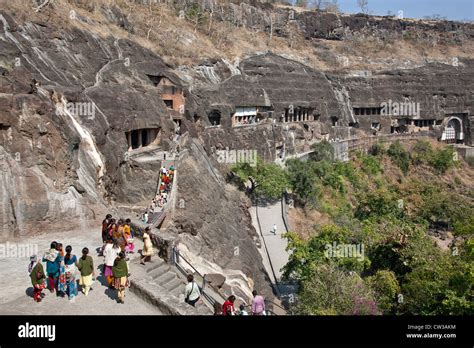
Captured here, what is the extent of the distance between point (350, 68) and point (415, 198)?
88.4 feet

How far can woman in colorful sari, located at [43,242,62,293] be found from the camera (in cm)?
1159

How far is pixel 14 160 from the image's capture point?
53.5 ft

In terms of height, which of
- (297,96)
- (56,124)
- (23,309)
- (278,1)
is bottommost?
(23,309)

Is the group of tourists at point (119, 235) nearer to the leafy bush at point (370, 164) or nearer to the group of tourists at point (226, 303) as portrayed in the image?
the group of tourists at point (226, 303)

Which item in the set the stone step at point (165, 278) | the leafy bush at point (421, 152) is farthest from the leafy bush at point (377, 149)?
the stone step at point (165, 278)

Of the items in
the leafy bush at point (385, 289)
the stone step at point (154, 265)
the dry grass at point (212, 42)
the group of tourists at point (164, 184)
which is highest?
the dry grass at point (212, 42)

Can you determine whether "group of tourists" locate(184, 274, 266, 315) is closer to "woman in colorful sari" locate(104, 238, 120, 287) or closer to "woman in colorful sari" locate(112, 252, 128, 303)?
"woman in colorful sari" locate(112, 252, 128, 303)

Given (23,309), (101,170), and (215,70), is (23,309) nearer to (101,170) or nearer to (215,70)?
(101,170)

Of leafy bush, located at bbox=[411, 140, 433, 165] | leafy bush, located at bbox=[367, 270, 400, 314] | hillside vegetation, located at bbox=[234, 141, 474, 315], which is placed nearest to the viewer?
hillside vegetation, located at bbox=[234, 141, 474, 315]

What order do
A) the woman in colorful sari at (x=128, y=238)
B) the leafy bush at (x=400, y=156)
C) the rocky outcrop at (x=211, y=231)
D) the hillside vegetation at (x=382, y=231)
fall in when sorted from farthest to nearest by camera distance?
1. the leafy bush at (x=400, y=156)
2. the rocky outcrop at (x=211, y=231)
3. the hillside vegetation at (x=382, y=231)
4. the woman in colorful sari at (x=128, y=238)

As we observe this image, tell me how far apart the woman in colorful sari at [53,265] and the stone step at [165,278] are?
113 inches

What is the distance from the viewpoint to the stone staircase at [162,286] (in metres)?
11.6

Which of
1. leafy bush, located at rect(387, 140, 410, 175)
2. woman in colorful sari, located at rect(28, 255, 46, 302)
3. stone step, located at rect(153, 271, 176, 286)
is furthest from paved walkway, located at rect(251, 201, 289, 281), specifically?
leafy bush, located at rect(387, 140, 410, 175)
